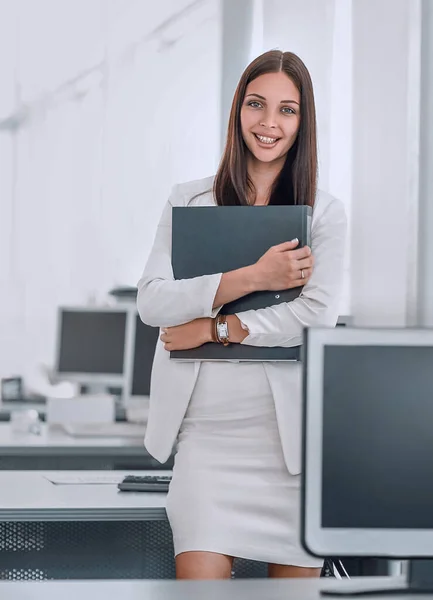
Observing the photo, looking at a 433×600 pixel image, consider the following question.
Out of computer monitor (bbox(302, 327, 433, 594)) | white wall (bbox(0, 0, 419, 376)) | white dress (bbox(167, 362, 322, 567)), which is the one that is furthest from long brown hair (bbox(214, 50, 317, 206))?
white wall (bbox(0, 0, 419, 376))

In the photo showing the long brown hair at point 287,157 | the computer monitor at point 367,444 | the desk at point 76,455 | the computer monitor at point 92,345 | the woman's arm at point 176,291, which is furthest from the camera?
the computer monitor at point 92,345

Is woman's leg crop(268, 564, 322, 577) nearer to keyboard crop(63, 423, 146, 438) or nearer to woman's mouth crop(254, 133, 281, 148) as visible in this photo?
woman's mouth crop(254, 133, 281, 148)

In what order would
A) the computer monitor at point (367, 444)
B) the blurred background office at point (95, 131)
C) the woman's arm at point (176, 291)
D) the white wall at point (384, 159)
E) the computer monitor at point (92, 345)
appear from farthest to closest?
the blurred background office at point (95, 131) < the computer monitor at point (92, 345) < the white wall at point (384, 159) < the woman's arm at point (176, 291) < the computer monitor at point (367, 444)

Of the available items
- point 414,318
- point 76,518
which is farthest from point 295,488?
point 414,318

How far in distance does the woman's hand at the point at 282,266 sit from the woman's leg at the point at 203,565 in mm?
563

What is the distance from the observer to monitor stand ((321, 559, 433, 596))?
142 cm

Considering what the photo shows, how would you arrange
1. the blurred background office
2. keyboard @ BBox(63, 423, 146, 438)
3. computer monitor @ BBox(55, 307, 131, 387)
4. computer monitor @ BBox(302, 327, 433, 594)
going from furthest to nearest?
the blurred background office → computer monitor @ BBox(55, 307, 131, 387) → keyboard @ BBox(63, 423, 146, 438) → computer monitor @ BBox(302, 327, 433, 594)

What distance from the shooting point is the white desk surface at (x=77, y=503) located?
2145 mm

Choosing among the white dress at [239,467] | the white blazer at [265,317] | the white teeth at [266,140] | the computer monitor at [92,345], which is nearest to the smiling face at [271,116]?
the white teeth at [266,140]

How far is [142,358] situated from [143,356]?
11 millimetres

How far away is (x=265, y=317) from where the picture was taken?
6.83 ft

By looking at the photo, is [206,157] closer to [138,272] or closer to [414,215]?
[138,272]

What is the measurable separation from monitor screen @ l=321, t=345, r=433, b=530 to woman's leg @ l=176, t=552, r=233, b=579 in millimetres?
646

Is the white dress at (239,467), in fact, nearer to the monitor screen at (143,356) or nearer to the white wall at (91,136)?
the monitor screen at (143,356)
